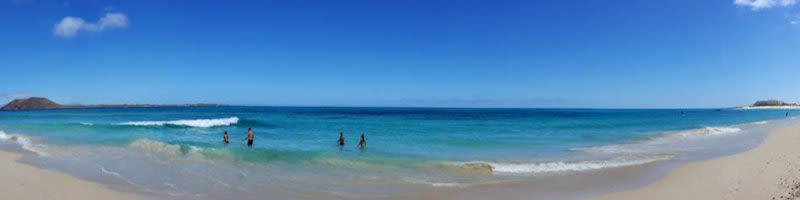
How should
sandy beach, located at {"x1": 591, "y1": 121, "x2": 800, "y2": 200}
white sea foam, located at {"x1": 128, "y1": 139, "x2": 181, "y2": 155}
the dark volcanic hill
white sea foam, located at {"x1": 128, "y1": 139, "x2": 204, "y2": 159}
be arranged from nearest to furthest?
1. sandy beach, located at {"x1": 591, "y1": 121, "x2": 800, "y2": 200}
2. white sea foam, located at {"x1": 128, "y1": 139, "x2": 204, "y2": 159}
3. white sea foam, located at {"x1": 128, "y1": 139, "x2": 181, "y2": 155}
4. the dark volcanic hill

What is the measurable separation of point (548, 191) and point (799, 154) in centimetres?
1043

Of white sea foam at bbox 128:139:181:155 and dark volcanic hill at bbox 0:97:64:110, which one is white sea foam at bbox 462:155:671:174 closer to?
white sea foam at bbox 128:139:181:155

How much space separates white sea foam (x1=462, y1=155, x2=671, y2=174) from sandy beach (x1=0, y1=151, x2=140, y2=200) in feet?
30.1

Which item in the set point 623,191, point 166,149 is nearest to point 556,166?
point 623,191

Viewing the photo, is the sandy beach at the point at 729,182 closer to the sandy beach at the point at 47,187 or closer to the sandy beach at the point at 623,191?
the sandy beach at the point at 623,191

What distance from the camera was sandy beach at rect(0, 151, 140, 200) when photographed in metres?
9.24

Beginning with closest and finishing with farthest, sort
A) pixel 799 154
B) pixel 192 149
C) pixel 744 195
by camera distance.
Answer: pixel 744 195 < pixel 799 154 < pixel 192 149

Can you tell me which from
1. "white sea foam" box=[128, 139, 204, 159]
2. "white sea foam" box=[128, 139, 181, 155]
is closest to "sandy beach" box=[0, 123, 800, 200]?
"white sea foam" box=[128, 139, 204, 159]

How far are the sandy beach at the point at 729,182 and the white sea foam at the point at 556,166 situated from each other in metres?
1.72

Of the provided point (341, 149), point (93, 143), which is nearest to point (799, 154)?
point (341, 149)

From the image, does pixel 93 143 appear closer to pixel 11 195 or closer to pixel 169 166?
pixel 169 166

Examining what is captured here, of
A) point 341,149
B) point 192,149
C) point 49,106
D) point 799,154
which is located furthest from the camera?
point 49,106

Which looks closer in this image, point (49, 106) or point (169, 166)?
point (169, 166)

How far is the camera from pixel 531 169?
45.1 ft
